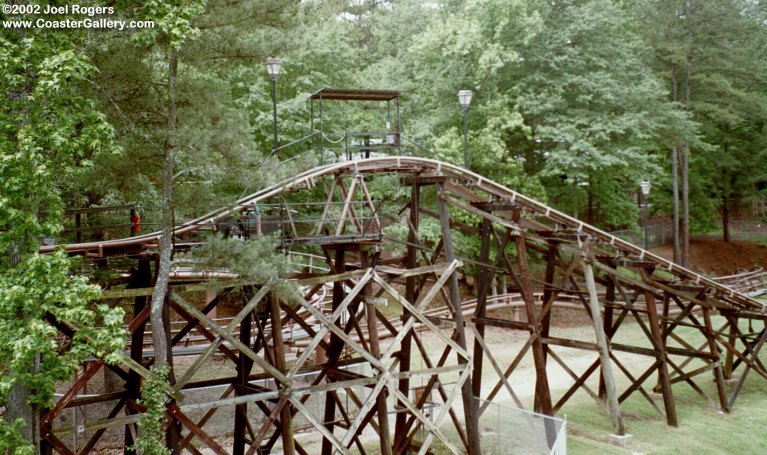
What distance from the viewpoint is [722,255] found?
138 feet

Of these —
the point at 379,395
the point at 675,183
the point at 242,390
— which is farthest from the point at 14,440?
the point at 675,183

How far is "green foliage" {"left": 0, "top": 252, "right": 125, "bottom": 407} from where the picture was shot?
9.16 metres

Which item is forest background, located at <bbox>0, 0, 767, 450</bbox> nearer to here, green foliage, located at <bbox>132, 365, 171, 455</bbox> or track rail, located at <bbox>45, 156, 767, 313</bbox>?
track rail, located at <bbox>45, 156, 767, 313</bbox>

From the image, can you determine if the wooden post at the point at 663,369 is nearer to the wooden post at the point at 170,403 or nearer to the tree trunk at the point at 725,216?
the wooden post at the point at 170,403

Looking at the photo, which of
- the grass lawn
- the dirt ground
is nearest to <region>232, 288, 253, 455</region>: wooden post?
the grass lawn

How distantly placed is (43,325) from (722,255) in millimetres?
40999

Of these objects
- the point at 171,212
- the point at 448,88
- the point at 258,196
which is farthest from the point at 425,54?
the point at 171,212

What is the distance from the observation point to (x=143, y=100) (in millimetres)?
11180

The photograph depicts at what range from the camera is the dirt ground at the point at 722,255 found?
40625 millimetres

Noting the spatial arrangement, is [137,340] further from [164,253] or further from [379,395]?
[379,395]

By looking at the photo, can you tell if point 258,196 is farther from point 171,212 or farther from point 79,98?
point 79,98

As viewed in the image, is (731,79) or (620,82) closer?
(620,82)

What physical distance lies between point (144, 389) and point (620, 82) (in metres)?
22.9

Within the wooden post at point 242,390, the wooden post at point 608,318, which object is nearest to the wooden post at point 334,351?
the wooden post at point 242,390
